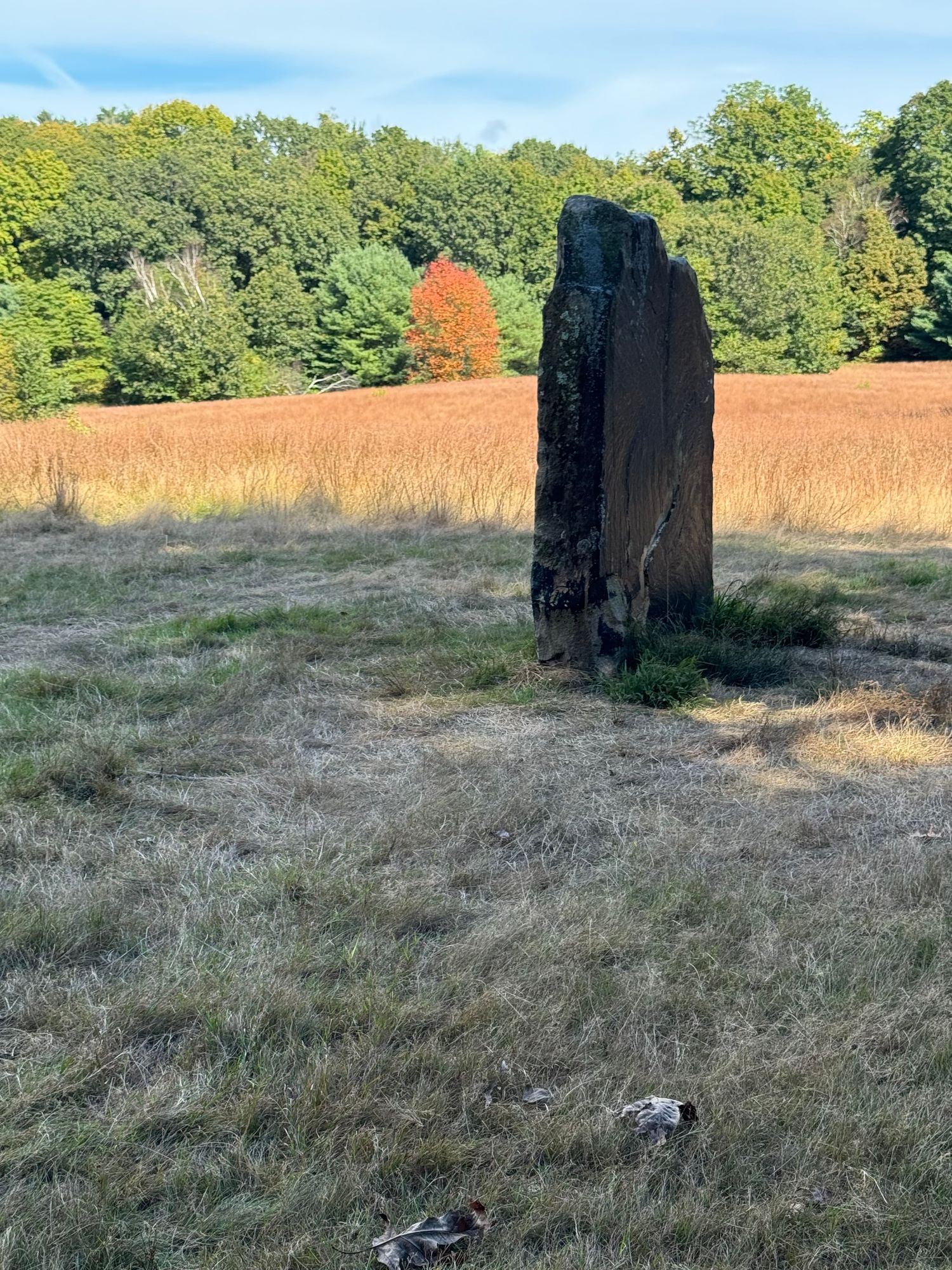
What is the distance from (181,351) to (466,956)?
41782 millimetres

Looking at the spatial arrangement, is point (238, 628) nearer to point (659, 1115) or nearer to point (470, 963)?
point (470, 963)

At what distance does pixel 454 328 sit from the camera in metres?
43.9

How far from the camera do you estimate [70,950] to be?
2916mm

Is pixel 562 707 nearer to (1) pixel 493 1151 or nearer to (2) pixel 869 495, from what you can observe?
(1) pixel 493 1151

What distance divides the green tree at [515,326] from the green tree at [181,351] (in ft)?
37.7

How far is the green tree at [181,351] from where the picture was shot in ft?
136

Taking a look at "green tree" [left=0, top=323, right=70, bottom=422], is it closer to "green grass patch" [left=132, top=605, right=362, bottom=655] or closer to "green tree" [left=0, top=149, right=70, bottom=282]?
"green grass patch" [left=132, top=605, right=362, bottom=655]

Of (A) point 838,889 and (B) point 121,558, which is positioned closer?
(A) point 838,889

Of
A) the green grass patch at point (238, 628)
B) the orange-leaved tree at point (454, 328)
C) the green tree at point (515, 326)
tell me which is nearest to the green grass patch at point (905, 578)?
the green grass patch at point (238, 628)

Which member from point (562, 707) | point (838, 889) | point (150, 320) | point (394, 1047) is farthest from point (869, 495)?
point (150, 320)

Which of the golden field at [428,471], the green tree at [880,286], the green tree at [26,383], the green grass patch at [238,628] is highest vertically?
the green tree at [880,286]

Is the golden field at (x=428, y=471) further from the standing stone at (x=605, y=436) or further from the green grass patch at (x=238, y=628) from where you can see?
the standing stone at (x=605, y=436)

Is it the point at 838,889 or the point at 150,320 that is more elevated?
the point at 150,320

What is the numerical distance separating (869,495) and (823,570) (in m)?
2.82
